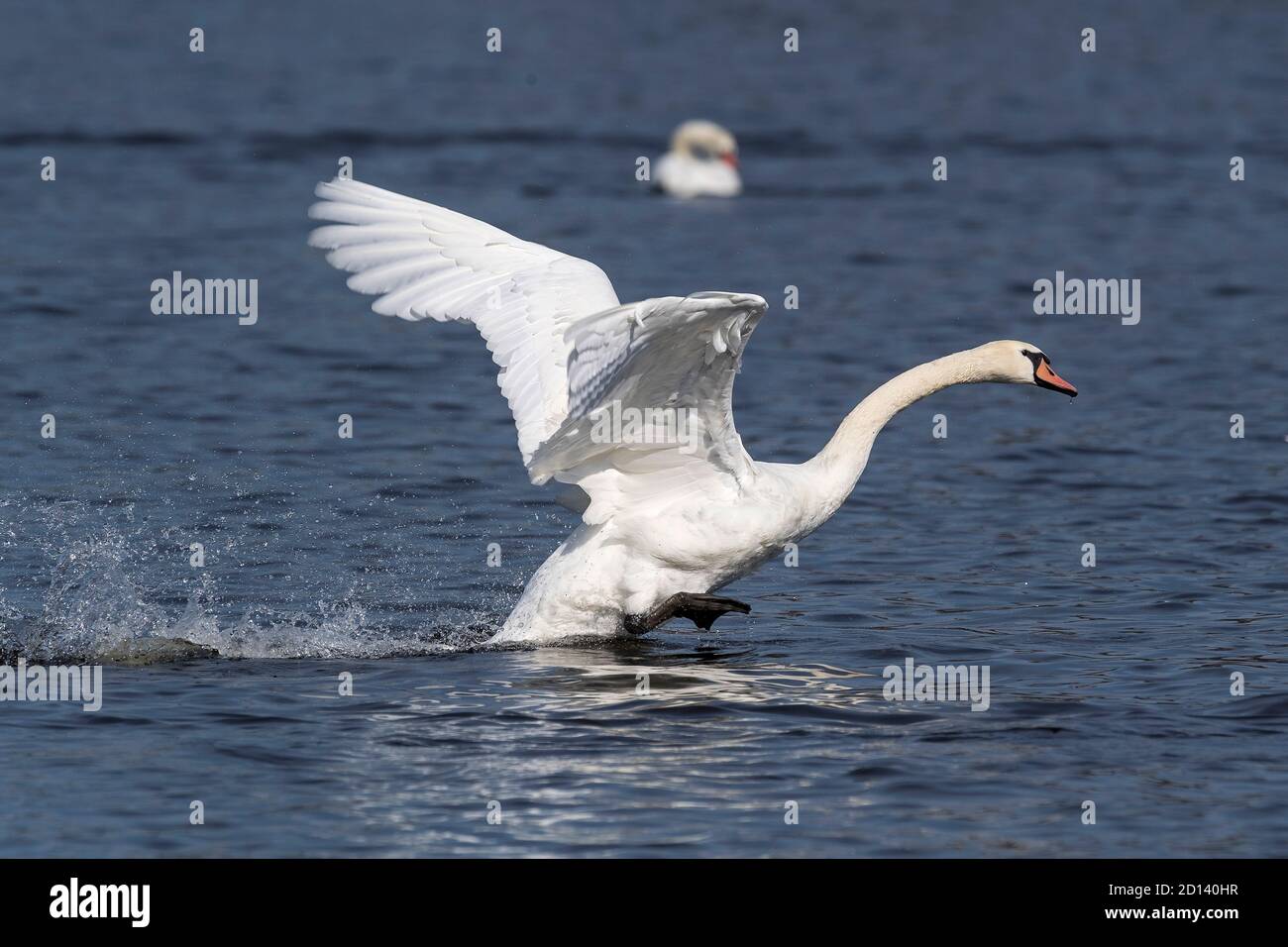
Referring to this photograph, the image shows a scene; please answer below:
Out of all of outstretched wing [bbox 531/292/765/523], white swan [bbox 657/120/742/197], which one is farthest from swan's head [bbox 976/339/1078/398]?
white swan [bbox 657/120/742/197]

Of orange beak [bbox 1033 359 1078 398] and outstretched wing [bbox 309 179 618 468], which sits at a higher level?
outstretched wing [bbox 309 179 618 468]

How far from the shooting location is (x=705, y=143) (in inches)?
1069

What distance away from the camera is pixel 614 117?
104 ft

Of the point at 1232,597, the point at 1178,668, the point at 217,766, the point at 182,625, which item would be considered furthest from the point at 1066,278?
the point at 217,766

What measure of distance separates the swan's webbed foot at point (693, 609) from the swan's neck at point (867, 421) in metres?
0.69

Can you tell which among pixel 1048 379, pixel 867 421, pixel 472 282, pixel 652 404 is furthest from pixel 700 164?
pixel 652 404

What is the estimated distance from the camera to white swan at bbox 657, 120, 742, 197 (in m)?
26.9

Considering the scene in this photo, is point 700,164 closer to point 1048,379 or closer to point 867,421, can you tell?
point 1048,379

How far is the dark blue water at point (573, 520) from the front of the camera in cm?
862

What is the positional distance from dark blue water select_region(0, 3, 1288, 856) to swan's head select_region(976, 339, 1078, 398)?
4.46ft

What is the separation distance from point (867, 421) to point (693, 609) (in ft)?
4.35

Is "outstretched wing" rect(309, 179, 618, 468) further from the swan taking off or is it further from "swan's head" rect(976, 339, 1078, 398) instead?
"swan's head" rect(976, 339, 1078, 398)

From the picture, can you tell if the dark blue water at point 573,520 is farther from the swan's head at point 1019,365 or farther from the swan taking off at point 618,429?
the swan's head at point 1019,365
